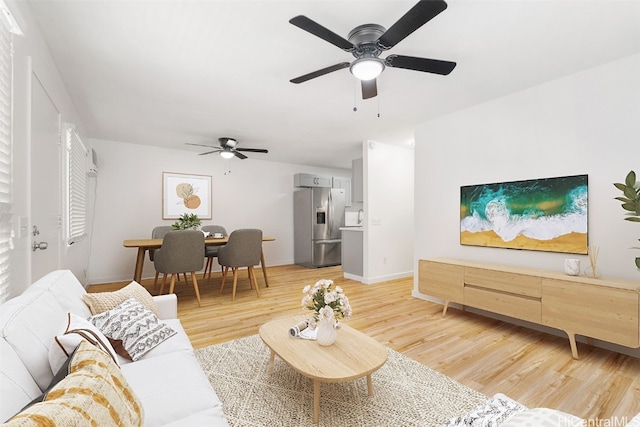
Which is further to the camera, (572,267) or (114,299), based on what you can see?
(572,267)

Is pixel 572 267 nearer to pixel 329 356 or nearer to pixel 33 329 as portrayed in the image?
pixel 329 356

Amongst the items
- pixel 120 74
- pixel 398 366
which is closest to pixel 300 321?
pixel 398 366

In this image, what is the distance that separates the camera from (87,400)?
2.47 feet

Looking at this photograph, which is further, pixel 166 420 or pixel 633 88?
pixel 633 88

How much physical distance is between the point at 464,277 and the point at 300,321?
1914 mm

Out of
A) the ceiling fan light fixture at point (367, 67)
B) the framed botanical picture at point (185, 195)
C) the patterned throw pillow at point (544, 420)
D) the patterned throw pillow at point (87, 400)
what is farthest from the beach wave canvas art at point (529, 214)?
the framed botanical picture at point (185, 195)

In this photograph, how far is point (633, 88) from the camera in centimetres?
230

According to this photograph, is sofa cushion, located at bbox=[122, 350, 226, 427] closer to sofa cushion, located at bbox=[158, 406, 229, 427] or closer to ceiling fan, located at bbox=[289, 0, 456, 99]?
sofa cushion, located at bbox=[158, 406, 229, 427]

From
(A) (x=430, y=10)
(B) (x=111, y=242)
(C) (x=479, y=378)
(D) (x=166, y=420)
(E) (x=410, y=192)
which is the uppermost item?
(A) (x=430, y=10)

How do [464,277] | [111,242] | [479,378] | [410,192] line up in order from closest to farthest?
[479,378], [464,277], [111,242], [410,192]

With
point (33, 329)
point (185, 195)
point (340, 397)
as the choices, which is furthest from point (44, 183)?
point (185, 195)

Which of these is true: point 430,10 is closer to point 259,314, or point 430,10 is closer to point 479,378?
point 479,378

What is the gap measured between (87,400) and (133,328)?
1006 mm

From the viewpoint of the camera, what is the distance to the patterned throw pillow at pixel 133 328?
5.15ft
